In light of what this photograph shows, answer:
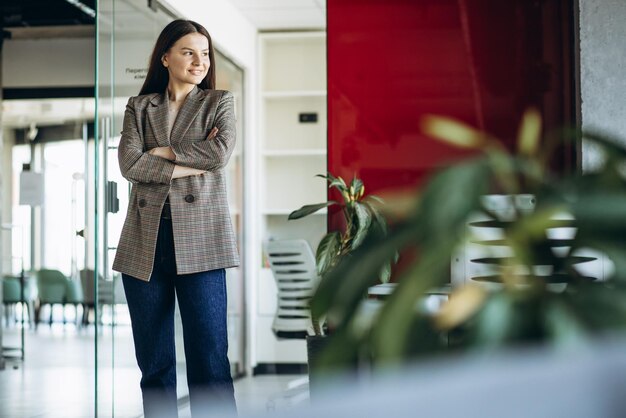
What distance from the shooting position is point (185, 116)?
9.74ft

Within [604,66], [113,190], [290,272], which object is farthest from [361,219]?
[290,272]

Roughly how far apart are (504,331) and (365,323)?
0.10 m

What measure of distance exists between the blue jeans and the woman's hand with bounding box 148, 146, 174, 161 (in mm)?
194

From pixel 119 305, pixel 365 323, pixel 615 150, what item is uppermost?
pixel 615 150

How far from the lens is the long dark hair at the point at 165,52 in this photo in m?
2.99

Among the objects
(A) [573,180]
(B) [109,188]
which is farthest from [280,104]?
(A) [573,180]

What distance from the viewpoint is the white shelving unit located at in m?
6.49

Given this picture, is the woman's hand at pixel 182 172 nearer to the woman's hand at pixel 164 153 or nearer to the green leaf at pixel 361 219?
the woman's hand at pixel 164 153

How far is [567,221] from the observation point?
0.63m

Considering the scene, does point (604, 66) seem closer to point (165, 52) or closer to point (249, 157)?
point (165, 52)

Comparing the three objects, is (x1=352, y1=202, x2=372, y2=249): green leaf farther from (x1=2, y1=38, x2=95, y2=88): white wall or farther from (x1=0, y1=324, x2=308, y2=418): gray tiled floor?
(x1=2, y1=38, x2=95, y2=88): white wall

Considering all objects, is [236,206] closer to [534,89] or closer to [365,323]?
[534,89]

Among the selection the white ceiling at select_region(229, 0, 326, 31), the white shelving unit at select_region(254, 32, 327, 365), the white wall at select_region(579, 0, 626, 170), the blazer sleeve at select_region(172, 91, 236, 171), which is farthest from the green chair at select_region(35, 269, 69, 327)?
the white wall at select_region(579, 0, 626, 170)

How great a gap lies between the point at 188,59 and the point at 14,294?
25.5 feet
